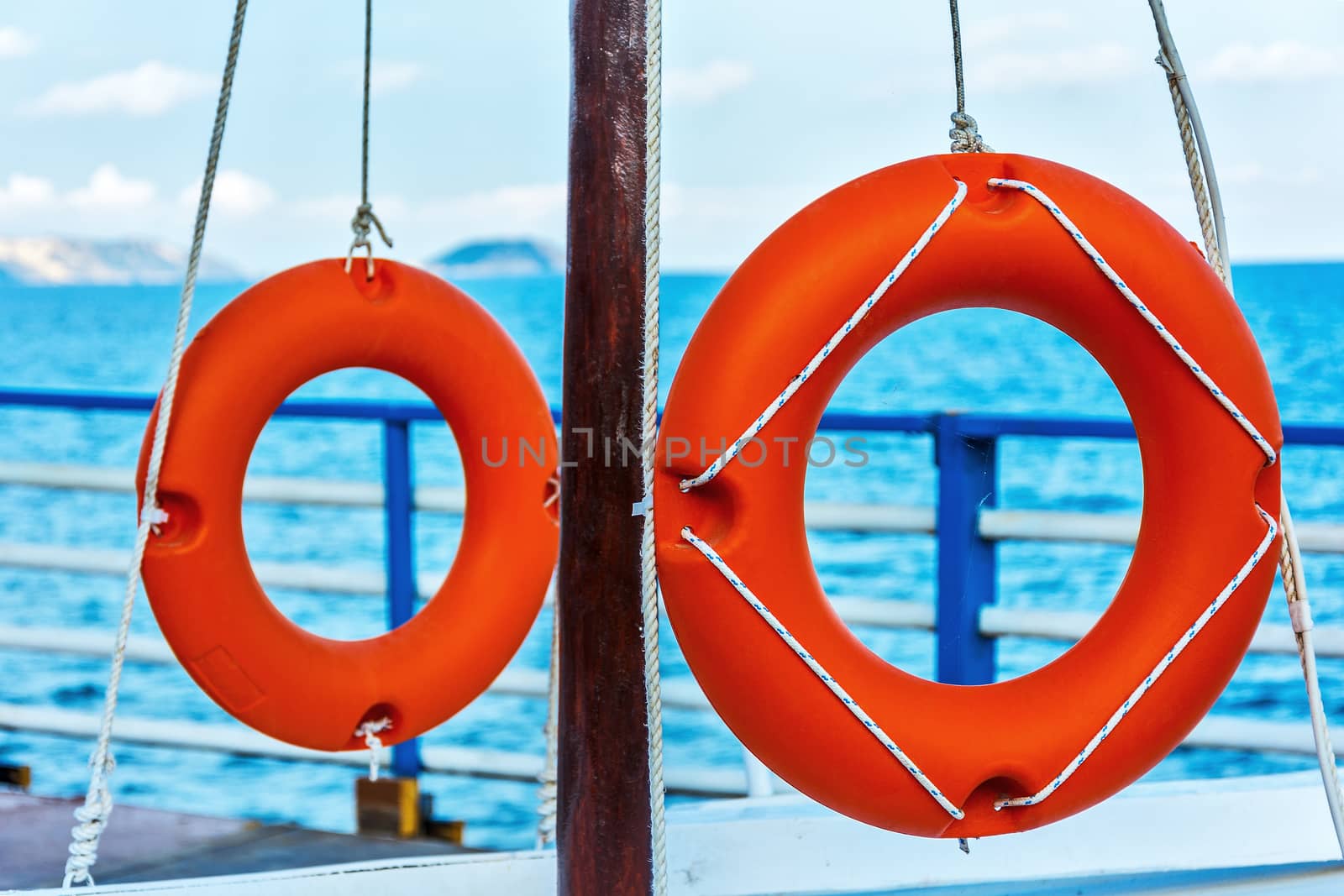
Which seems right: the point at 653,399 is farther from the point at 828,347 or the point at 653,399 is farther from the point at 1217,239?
the point at 1217,239

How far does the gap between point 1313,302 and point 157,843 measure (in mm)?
56788

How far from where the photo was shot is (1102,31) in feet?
68.1

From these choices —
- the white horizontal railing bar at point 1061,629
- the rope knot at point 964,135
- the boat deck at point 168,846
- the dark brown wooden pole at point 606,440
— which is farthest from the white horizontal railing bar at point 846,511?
the dark brown wooden pole at point 606,440

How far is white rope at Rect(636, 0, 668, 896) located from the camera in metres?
1.35

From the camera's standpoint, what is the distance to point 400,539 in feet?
8.70

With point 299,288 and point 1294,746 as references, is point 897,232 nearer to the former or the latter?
point 299,288

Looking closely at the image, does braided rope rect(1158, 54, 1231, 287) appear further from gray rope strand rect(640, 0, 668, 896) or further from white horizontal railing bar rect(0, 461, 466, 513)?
white horizontal railing bar rect(0, 461, 466, 513)

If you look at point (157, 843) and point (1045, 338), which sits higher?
point (1045, 338)

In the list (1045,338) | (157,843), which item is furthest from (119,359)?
(157,843)

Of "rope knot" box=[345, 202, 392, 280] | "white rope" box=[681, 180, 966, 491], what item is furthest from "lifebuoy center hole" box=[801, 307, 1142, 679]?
"rope knot" box=[345, 202, 392, 280]

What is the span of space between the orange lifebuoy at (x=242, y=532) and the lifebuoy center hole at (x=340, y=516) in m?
0.38

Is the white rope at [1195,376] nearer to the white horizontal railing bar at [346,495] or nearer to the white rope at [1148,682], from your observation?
the white rope at [1148,682]

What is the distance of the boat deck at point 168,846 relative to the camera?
7.06ft

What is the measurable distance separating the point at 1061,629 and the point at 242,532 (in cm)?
141
